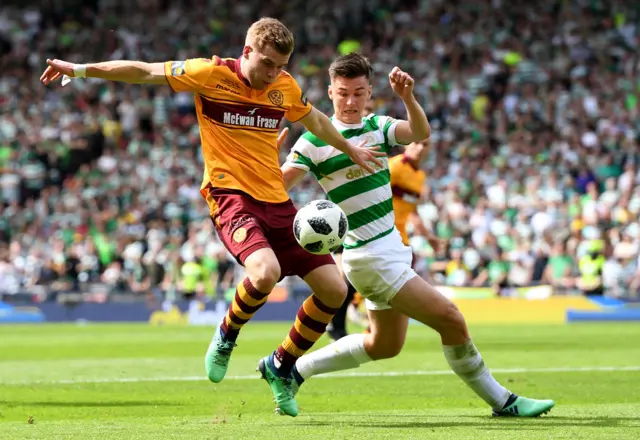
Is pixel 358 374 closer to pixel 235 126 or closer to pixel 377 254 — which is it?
pixel 377 254

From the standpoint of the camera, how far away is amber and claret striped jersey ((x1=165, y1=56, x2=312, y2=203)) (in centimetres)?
707

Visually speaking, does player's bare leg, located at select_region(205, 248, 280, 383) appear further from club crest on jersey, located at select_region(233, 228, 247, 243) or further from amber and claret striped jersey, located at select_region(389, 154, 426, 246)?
amber and claret striped jersey, located at select_region(389, 154, 426, 246)

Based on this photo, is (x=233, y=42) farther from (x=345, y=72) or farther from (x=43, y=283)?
(x=345, y=72)

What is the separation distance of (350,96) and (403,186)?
4360 mm

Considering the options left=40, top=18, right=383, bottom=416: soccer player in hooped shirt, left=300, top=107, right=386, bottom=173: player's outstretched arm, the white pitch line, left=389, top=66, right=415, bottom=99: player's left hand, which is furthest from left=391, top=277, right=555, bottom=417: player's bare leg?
the white pitch line

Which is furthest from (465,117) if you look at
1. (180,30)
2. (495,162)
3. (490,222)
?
(180,30)

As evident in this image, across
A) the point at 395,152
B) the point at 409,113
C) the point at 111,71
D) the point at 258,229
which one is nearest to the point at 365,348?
the point at 258,229

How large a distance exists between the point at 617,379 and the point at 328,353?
3.39m

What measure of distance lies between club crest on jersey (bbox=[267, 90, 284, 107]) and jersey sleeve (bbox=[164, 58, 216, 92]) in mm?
399

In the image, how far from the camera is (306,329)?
7.32 meters

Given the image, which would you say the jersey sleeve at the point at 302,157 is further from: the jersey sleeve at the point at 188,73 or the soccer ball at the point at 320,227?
the jersey sleeve at the point at 188,73

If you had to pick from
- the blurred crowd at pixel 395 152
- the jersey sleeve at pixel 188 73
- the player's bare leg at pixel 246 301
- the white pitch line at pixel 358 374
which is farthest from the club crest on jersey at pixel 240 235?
the blurred crowd at pixel 395 152

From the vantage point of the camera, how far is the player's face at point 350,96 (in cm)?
755

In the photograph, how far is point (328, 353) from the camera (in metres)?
7.79
